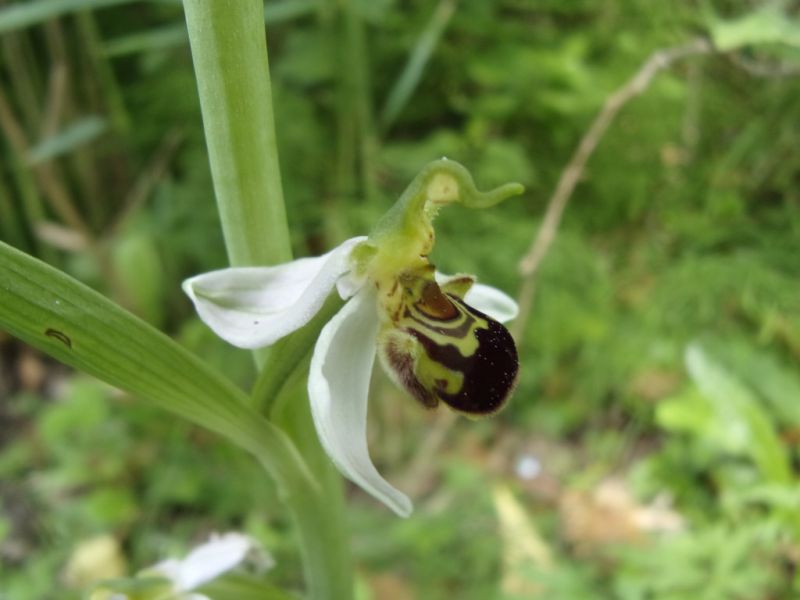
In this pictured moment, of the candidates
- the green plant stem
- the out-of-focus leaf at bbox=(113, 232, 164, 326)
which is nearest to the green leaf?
the green plant stem

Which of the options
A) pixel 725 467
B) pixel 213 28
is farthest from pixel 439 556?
pixel 213 28

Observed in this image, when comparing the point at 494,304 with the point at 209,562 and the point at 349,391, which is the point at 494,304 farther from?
the point at 209,562

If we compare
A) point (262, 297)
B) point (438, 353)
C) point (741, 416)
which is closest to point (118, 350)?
point (262, 297)

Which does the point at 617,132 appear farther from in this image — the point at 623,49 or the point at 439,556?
the point at 439,556

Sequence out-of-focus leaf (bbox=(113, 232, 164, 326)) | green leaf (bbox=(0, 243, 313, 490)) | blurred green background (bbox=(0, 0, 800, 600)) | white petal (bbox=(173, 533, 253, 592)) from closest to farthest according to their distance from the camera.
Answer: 1. green leaf (bbox=(0, 243, 313, 490))
2. white petal (bbox=(173, 533, 253, 592))
3. blurred green background (bbox=(0, 0, 800, 600))
4. out-of-focus leaf (bbox=(113, 232, 164, 326))

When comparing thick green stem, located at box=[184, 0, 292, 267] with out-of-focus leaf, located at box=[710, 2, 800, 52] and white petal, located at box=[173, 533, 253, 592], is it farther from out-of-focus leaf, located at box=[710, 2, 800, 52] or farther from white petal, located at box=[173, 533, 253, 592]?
out-of-focus leaf, located at box=[710, 2, 800, 52]

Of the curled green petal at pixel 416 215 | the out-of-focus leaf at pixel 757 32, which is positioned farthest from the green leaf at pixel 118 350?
the out-of-focus leaf at pixel 757 32
